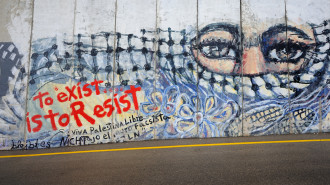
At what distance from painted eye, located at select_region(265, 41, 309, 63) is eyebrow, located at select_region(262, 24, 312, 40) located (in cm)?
25

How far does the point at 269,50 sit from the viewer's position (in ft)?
21.2

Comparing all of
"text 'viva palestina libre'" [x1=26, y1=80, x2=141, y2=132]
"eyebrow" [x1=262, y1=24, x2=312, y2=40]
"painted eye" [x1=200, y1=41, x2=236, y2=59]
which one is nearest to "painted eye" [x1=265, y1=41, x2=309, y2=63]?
"eyebrow" [x1=262, y1=24, x2=312, y2=40]

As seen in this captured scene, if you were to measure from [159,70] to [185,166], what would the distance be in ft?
9.90

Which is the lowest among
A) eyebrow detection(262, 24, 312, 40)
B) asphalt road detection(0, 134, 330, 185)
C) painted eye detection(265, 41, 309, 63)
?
asphalt road detection(0, 134, 330, 185)

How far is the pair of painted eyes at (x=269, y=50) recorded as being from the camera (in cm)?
636

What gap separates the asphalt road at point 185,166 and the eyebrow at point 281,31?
298 cm

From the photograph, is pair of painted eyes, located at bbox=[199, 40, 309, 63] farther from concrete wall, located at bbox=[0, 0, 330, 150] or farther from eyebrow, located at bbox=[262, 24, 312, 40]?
eyebrow, located at bbox=[262, 24, 312, 40]

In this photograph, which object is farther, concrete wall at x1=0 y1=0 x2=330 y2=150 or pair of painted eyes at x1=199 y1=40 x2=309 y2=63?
pair of painted eyes at x1=199 y1=40 x2=309 y2=63

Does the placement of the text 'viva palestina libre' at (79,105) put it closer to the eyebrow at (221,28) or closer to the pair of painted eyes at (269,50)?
the pair of painted eyes at (269,50)

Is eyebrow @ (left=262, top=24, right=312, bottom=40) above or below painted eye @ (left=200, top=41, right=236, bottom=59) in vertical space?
above

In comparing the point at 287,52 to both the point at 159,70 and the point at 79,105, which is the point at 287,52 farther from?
the point at 79,105

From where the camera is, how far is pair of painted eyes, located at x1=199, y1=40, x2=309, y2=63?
6363 millimetres

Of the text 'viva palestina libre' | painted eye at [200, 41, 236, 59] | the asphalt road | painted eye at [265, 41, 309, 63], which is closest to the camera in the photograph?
the asphalt road

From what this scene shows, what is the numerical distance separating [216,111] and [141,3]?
3462 mm
